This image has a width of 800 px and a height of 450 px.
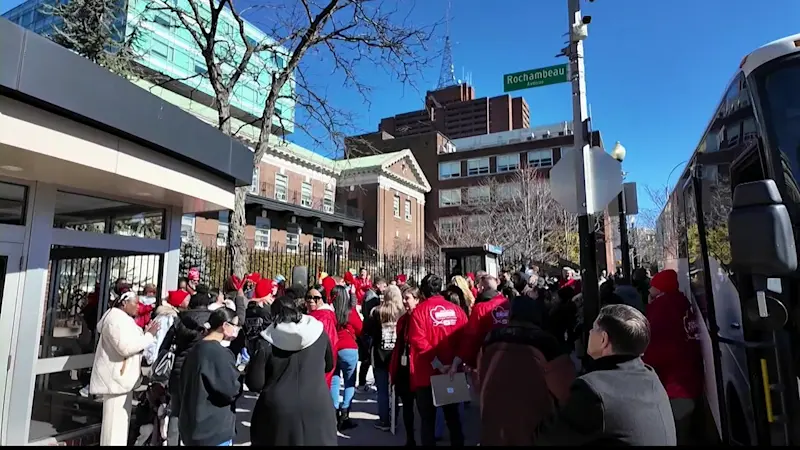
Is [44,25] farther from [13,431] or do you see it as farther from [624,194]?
[624,194]

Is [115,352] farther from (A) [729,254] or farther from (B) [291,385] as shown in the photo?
(A) [729,254]

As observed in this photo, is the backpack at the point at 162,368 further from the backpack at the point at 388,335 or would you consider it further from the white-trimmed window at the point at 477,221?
the white-trimmed window at the point at 477,221

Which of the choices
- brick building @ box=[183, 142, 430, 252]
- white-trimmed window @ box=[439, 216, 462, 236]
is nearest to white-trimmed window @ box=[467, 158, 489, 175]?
brick building @ box=[183, 142, 430, 252]

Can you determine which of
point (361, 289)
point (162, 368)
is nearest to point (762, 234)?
point (162, 368)

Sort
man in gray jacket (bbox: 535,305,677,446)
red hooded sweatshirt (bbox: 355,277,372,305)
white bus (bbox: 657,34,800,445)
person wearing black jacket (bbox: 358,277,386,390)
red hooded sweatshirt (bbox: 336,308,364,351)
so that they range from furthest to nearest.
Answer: red hooded sweatshirt (bbox: 355,277,372,305) < person wearing black jacket (bbox: 358,277,386,390) < red hooded sweatshirt (bbox: 336,308,364,351) < white bus (bbox: 657,34,800,445) < man in gray jacket (bbox: 535,305,677,446)

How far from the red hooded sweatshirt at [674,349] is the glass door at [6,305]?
641cm

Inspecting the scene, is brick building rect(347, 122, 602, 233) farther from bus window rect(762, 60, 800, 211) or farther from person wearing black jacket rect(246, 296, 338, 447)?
bus window rect(762, 60, 800, 211)

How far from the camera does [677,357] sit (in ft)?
14.4

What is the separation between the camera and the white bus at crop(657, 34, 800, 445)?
118 inches

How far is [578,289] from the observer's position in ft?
30.2

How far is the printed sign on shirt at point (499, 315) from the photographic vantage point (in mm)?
5062

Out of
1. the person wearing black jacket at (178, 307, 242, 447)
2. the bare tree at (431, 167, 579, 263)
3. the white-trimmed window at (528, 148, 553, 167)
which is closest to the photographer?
the person wearing black jacket at (178, 307, 242, 447)

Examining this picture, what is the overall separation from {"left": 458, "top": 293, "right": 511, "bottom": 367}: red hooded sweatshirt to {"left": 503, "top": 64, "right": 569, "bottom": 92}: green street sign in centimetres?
284

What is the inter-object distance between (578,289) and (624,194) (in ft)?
7.22
